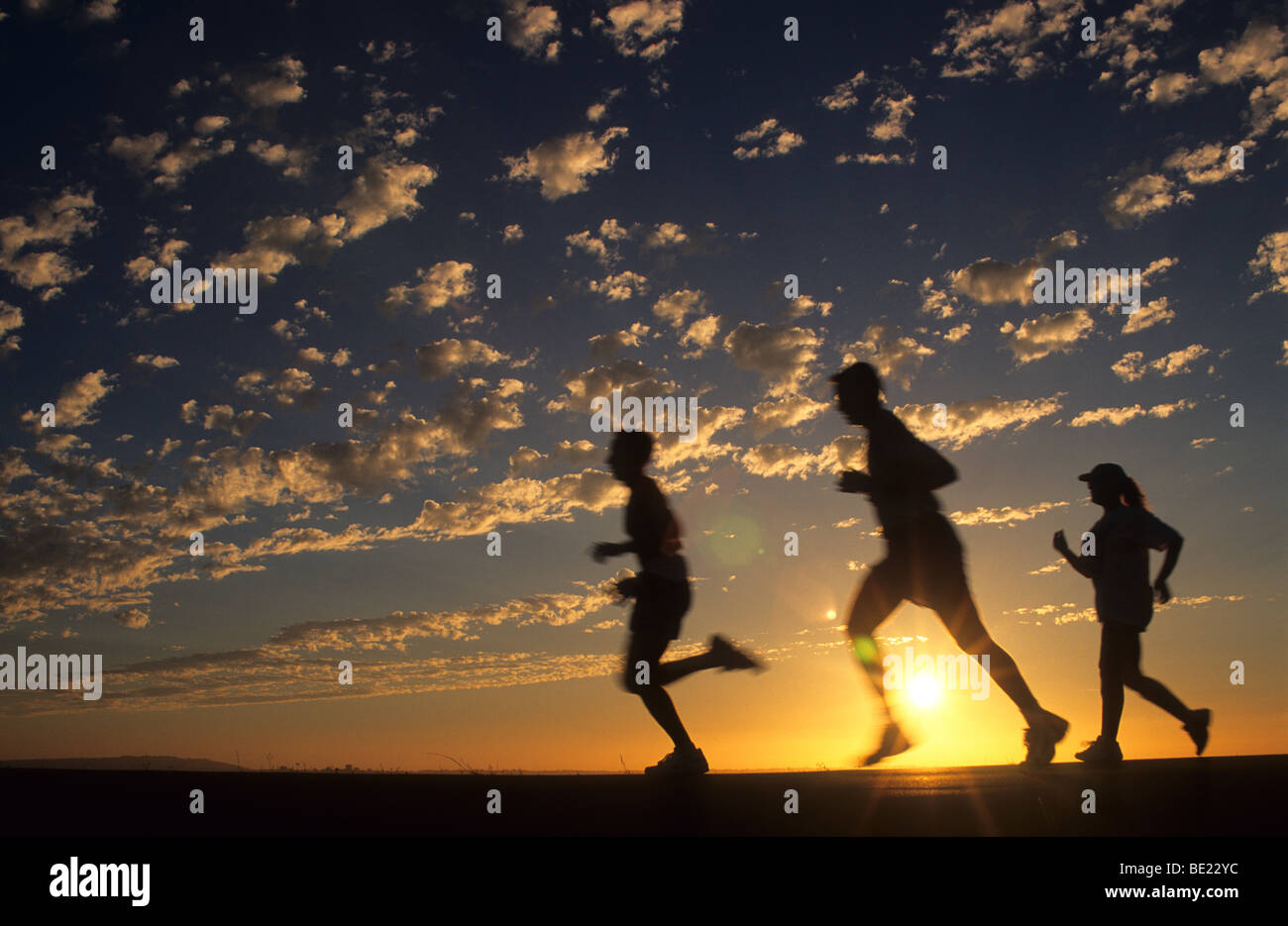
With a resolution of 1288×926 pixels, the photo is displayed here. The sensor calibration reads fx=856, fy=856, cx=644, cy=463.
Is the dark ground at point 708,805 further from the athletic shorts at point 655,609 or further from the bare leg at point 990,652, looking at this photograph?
the athletic shorts at point 655,609

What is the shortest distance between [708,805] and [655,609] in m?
1.52

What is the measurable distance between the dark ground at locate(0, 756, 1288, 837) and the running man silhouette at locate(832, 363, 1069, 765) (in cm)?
34

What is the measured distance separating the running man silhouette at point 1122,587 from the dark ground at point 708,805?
1.14 feet

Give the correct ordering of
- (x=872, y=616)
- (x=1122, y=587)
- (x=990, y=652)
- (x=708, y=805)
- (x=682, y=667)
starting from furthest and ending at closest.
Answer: (x=1122, y=587) < (x=682, y=667) < (x=872, y=616) < (x=990, y=652) < (x=708, y=805)

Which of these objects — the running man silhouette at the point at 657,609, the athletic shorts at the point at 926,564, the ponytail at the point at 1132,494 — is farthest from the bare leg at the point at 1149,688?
the running man silhouette at the point at 657,609

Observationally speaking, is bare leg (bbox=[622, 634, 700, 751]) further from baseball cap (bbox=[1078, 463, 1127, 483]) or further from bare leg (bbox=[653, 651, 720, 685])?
baseball cap (bbox=[1078, 463, 1127, 483])

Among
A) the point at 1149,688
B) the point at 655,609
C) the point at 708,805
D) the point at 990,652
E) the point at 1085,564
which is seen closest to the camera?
the point at 708,805

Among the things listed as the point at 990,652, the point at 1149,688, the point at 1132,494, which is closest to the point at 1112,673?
the point at 1149,688

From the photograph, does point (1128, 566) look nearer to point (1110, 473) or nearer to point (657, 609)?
point (1110, 473)

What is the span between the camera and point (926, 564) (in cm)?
525

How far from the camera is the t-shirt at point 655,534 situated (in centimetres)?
575

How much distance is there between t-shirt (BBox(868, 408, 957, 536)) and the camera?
17.3ft
